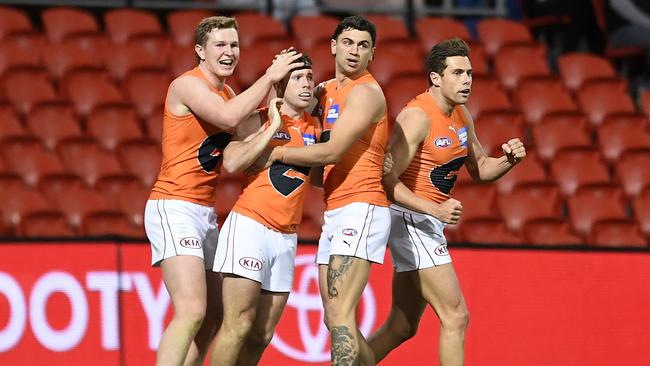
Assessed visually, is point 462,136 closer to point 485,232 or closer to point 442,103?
point 442,103

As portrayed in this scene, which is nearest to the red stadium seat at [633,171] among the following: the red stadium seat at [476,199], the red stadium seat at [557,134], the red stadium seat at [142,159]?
the red stadium seat at [557,134]

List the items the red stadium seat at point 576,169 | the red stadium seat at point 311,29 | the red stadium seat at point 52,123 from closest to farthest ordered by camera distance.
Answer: the red stadium seat at point 52,123 → the red stadium seat at point 576,169 → the red stadium seat at point 311,29

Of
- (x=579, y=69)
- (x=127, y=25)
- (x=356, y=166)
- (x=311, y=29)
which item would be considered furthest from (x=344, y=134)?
(x=579, y=69)

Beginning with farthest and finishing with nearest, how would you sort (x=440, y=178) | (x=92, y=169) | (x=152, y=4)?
1. (x=152, y=4)
2. (x=92, y=169)
3. (x=440, y=178)

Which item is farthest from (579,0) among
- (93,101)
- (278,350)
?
(278,350)

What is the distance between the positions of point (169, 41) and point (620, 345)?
5786 mm

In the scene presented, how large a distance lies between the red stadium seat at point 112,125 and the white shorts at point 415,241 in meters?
4.39

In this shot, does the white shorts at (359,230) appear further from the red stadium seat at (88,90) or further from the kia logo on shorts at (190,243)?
the red stadium seat at (88,90)

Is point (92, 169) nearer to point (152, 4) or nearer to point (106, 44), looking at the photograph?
point (106, 44)

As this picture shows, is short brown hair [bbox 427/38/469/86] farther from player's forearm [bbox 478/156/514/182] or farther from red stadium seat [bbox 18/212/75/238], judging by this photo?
red stadium seat [bbox 18/212/75/238]

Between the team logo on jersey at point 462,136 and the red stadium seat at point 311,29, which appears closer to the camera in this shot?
the team logo on jersey at point 462,136

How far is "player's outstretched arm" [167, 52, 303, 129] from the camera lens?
24.4 ft

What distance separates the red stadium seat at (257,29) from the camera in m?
13.4

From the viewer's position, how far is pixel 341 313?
25.3 feet
